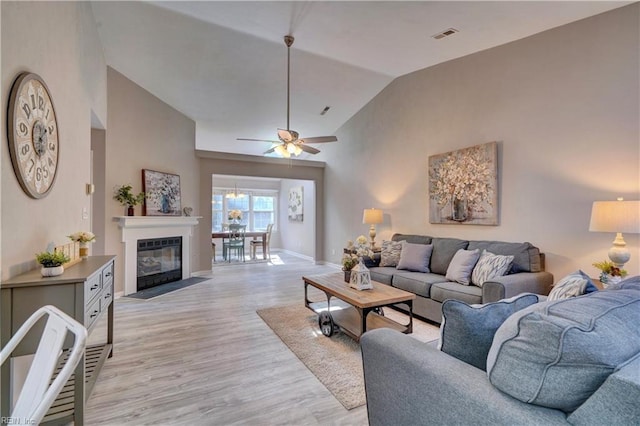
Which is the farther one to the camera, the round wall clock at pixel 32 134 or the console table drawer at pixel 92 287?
the console table drawer at pixel 92 287

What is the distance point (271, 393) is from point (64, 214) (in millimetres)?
2346

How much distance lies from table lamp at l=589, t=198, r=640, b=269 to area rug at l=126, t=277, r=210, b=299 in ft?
18.3

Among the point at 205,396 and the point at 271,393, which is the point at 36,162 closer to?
the point at 205,396

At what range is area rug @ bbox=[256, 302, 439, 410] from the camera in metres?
2.25

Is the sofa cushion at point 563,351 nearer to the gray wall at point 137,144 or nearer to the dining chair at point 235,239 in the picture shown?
the gray wall at point 137,144

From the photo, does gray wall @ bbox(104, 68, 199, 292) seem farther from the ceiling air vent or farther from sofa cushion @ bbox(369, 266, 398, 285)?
the ceiling air vent

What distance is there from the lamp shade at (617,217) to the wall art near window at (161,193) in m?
5.92

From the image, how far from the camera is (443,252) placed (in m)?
4.17

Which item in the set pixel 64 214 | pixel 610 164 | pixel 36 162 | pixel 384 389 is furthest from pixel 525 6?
pixel 64 214

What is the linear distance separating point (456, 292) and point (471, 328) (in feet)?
7.27

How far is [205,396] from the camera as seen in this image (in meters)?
2.15

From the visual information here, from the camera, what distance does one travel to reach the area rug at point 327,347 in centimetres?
225

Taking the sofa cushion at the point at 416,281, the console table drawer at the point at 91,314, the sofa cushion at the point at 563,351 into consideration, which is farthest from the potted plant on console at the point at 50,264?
the sofa cushion at the point at 416,281

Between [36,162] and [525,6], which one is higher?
[525,6]
